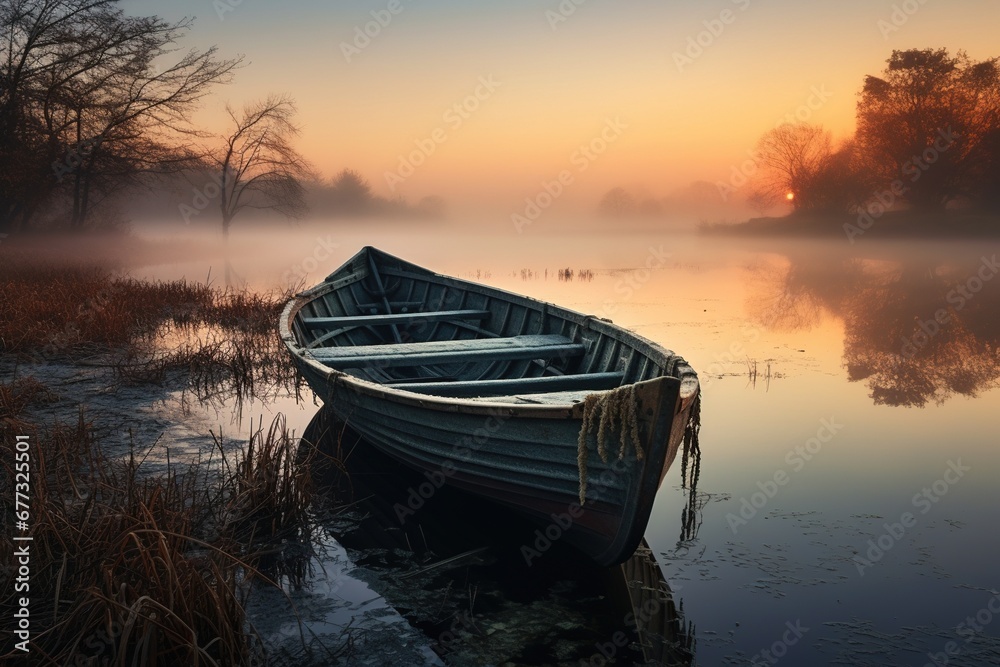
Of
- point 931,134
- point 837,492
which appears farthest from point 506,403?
point 931,134

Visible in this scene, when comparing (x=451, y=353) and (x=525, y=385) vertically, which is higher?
(x=451, y=353)

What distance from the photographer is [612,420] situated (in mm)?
4062

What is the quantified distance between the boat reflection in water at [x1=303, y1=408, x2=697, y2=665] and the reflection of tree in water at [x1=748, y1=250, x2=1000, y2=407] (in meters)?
6.40

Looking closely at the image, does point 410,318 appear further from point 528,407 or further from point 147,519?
point 147,519

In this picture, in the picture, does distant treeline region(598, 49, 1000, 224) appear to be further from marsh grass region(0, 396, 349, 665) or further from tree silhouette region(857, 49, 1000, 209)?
marsh grass region(0, 396, 349, 665)

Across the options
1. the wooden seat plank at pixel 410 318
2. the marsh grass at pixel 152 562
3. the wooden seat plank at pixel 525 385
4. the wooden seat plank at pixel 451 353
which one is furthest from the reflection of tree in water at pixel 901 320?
the marsh grass at pixel 152 562

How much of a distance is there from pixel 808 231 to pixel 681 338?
45.9m

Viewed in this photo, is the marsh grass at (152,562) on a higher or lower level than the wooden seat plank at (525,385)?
lower

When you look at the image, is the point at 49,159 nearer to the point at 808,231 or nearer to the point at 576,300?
the point at 576,300

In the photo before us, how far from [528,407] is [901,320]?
15129mm

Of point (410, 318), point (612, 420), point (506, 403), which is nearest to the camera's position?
point (612, 420)

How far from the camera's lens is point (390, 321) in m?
9.68

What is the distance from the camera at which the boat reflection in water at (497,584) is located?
13.0 ft

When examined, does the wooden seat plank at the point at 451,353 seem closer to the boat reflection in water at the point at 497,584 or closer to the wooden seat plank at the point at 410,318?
the boat reflection in water at the point at 497,584
